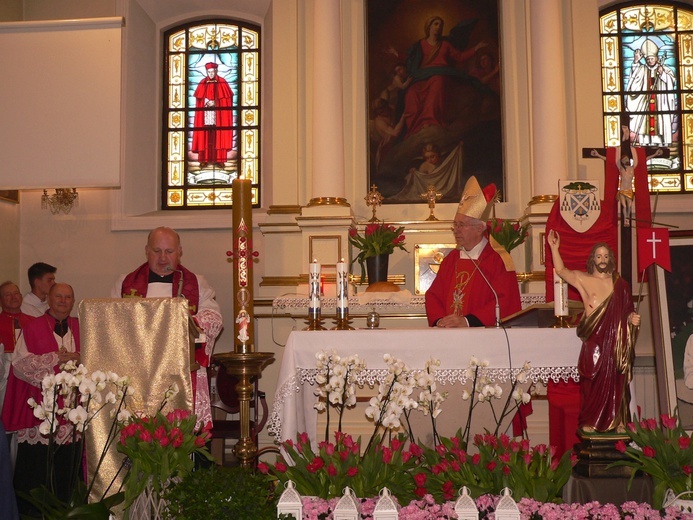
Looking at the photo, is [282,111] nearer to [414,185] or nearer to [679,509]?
[414,185]

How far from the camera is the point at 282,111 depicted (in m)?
9.44

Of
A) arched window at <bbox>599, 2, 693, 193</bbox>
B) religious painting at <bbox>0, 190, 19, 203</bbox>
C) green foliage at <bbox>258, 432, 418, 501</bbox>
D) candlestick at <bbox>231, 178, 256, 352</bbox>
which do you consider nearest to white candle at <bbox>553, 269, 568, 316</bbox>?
green foliage at <bbox>258, 432, 418, 501</bbox>

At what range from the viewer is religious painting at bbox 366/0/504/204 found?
31.0 feet

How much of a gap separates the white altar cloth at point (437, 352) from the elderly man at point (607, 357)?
207 mm

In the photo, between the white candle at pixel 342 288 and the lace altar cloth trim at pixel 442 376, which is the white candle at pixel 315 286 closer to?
the white candle at pixel 342 288

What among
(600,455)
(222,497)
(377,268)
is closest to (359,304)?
(377,268)

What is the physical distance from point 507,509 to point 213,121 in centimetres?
784

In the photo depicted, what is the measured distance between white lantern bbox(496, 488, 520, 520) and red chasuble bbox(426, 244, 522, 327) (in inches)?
104

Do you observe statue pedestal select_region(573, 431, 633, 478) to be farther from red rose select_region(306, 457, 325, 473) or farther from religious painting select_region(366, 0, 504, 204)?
religious painting select_region(366, 0, 504, 204)

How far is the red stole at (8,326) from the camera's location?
730 cm

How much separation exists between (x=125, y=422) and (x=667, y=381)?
146 inches

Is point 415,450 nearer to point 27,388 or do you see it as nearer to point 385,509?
point 385,509

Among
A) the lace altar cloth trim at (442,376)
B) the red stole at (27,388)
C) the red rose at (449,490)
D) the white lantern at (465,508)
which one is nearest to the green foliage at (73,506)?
the lace altar cloth trim at (442,376)

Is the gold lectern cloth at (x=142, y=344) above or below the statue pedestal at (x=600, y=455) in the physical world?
above
